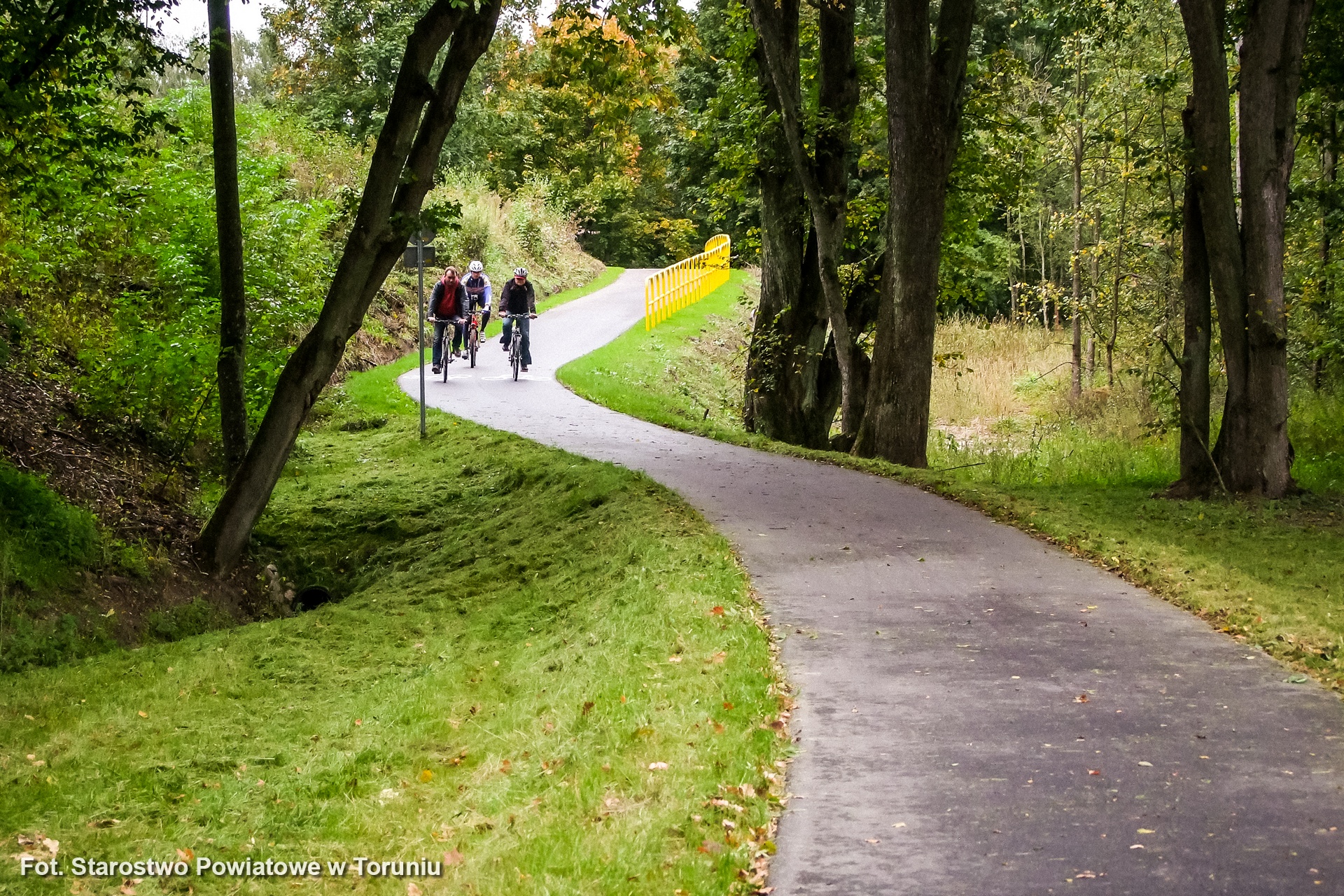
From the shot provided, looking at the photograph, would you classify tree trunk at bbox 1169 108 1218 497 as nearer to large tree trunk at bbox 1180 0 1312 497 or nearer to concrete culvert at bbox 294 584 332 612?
large tree trunk at bbox 1180 0 1312 497

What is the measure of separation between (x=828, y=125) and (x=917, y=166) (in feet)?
9.69

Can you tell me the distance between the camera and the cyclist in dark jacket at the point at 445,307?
946 inches

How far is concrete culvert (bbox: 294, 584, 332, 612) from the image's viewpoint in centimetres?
1339

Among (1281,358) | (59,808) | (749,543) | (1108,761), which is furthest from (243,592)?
(1281,358)

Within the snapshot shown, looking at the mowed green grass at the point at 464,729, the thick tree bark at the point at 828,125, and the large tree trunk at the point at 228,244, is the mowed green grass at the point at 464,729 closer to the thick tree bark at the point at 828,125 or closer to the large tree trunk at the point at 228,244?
the large tree trunk at the point at 228,244

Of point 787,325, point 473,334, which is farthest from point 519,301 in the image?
point 787,325

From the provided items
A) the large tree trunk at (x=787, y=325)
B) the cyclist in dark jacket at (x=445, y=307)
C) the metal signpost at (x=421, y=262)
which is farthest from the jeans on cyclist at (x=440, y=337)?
the large tree trunk at (x=787, y=325)

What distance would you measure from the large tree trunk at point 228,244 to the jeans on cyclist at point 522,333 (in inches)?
417

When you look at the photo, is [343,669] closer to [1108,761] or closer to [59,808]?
[59,808]

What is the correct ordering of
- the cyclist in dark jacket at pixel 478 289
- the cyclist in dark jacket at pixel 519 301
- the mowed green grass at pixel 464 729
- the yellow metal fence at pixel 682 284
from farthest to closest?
the yellow metal fence at pixel 682 284, the cyclist in dark jacket at pixel 478 289, the cyclist in dark jacket at pixel 519 301, the mowed green grass at pixel 464 729

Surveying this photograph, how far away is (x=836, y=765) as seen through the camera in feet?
18.8

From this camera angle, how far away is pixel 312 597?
44.3 feet

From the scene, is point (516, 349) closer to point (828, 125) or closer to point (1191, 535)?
point (828, 125)

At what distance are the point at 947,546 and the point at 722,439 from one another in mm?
8075
